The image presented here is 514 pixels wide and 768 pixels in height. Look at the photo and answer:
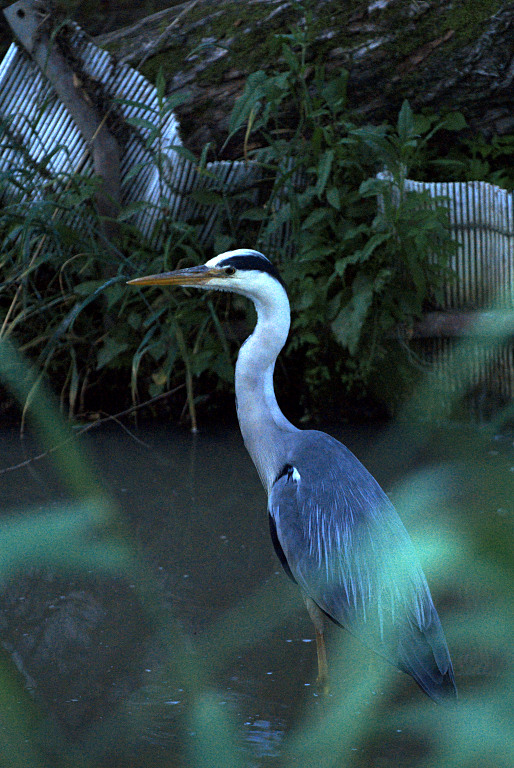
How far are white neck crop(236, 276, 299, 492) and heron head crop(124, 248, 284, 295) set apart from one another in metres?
0.03

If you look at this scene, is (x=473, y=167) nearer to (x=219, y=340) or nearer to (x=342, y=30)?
(x=342, y=30)

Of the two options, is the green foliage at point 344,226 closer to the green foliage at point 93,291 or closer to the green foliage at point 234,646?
the green foliage at point 93,291

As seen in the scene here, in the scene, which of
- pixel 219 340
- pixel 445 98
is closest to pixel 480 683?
pixel 219 340

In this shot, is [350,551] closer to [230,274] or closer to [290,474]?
[290,474]

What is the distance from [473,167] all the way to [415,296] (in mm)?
1015

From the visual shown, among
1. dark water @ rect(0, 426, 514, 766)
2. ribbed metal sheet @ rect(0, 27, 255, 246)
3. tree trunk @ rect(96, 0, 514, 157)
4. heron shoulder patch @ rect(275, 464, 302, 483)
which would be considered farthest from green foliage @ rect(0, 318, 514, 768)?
tree trunk @ rect(96, 0, 514, 157)

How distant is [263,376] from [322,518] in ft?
1.79

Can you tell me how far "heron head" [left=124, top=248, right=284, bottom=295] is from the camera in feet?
8.54

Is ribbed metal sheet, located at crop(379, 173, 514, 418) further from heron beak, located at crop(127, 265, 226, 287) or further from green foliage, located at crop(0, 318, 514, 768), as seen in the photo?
heron beak, located at crop(127, 265, 226, 287)

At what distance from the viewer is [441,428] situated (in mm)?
4465

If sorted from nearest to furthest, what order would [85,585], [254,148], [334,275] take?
[85,585] → [334,275] → [254,148]

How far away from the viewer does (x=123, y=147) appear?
4.94 meters

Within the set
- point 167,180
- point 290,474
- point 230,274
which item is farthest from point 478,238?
point 290,474

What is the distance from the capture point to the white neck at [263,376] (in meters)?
2.61
